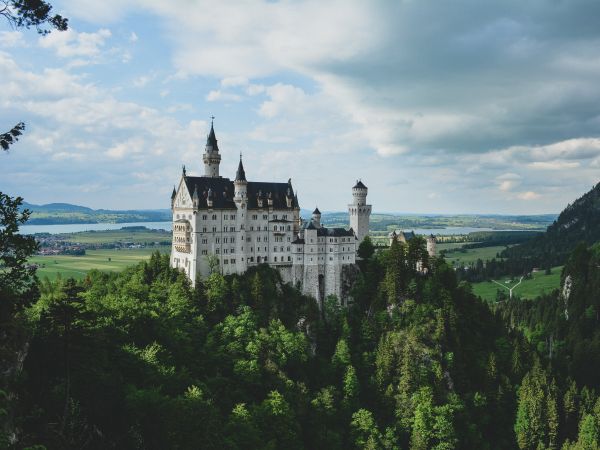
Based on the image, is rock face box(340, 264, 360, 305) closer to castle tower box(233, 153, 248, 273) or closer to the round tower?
castle tower box(233, 153, 248, 273)

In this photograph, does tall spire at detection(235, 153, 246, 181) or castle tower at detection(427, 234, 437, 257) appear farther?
castle tower at detection(427, 234, 437, 257)

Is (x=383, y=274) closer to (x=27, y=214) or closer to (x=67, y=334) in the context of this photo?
(x=67, y=334)

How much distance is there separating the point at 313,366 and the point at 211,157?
148ft

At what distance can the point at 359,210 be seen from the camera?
375 ft

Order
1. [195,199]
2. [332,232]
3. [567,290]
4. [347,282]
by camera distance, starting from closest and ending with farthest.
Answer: [195,199] → [332,232] → [347,282] → [567,290]

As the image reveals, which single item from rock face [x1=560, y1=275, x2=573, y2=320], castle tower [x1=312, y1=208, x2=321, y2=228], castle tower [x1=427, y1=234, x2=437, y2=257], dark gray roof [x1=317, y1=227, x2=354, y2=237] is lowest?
rock face [x1=560, y1=275, x2=573, y2=320]

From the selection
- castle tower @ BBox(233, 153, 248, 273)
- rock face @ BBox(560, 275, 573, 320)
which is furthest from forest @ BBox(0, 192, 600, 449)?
rock face @ BBox(560, 275, 573, 320)

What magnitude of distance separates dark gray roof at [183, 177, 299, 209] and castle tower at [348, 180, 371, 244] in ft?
47.8

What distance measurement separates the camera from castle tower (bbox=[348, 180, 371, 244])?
11431 cm

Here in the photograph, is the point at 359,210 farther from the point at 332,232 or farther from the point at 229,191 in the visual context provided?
the point at 229,191

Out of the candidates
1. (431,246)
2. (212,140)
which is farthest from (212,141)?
(431,246)

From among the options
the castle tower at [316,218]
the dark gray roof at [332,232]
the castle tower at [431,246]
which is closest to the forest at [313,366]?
the castle tower at [431,246]

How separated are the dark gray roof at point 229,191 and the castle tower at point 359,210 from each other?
47.8 ft

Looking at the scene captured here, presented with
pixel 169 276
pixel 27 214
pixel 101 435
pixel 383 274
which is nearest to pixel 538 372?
pixel 383 274
